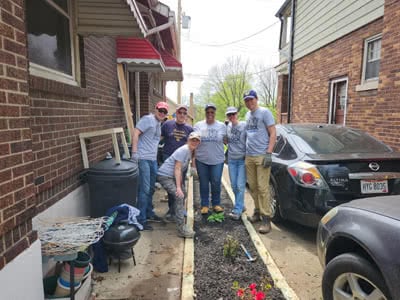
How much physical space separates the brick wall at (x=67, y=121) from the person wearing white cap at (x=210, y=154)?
1.66 m

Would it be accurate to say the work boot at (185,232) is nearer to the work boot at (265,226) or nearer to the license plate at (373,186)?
the work boot at (265,226)

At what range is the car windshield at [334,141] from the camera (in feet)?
13.9

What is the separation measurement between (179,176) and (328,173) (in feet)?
6.13

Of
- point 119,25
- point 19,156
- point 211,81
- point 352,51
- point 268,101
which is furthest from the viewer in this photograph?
point 268,101

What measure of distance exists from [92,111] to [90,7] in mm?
1467

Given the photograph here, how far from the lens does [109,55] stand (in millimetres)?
5977

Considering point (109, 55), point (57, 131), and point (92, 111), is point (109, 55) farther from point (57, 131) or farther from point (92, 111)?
point (57, 131)

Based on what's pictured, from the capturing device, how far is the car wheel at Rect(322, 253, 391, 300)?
6.65 ft

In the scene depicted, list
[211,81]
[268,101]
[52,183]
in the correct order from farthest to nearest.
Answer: [268,101] → [211,81] → [52,183]

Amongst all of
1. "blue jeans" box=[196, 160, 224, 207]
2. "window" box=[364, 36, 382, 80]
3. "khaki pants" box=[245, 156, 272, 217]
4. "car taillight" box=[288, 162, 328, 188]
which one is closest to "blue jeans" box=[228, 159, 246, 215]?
"blue jeans" box=[196, 160, 224, 207]

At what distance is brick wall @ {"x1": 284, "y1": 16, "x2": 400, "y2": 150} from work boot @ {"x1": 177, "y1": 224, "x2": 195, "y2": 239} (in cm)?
427

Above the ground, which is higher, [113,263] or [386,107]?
[386,107]

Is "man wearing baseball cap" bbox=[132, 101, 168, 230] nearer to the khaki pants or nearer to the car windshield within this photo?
the khaki pants

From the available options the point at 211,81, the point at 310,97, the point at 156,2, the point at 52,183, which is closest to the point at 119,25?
the point at 52,183
